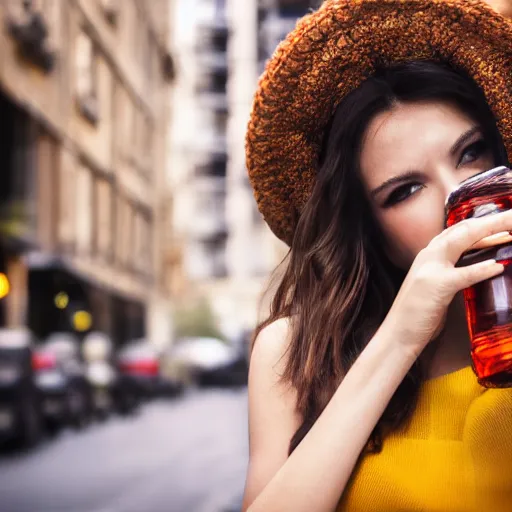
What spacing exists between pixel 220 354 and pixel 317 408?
28902 millimetres

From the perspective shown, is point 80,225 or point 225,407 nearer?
point 225,407

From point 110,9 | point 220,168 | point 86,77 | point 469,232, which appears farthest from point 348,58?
point 220,168

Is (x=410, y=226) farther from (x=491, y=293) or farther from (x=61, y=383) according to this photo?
(x=61, y=383)

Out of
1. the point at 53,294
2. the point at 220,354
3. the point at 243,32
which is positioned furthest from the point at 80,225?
the point at 243,32

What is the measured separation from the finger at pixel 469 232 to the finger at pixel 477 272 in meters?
0.03

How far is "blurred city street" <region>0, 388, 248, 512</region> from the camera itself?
7.01 metres

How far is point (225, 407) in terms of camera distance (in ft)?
64.6

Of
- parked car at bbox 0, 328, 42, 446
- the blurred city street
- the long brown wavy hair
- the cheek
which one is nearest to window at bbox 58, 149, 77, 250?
the blurred city street

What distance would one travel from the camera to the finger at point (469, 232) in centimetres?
125

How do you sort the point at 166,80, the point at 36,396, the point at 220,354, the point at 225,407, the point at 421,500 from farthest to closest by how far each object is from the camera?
the point at 166,80
the point at 220,354
the point at 225,407
the point at 36,396
the point at 421,500

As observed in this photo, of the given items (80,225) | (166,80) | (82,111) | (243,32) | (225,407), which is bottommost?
(225,407)

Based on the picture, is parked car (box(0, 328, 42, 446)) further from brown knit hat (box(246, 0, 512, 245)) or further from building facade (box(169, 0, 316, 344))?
building facade (box(169, 0, 316, 344))

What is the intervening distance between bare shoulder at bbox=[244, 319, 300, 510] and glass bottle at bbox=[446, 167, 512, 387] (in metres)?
0.43

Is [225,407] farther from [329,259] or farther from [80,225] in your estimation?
[329,259]
